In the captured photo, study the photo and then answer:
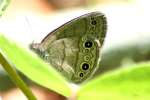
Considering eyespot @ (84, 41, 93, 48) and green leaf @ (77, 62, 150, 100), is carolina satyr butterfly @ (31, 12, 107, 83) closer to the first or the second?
eyespot @ (84, 41, 93, 48)

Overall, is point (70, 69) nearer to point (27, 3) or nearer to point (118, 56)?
point (118, 56)

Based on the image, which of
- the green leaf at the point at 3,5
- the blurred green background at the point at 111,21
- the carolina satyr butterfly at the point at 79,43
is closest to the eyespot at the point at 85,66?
the carolina satyr butterfly at the point at 79,43

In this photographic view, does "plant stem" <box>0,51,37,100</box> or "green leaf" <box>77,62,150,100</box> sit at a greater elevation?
"plant stem" <box>0,51,37,100</box>

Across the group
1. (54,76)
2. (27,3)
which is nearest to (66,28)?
(54,76)

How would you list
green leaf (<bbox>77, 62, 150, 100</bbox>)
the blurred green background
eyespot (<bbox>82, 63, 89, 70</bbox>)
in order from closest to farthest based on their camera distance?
green leaf (<bbox>77, 62, 150, 100</bbox>) < eyespot (<bbox>82, 63, 89, 70</bbox>) < the blurred green background

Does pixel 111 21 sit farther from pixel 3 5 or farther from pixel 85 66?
pixel 3 5

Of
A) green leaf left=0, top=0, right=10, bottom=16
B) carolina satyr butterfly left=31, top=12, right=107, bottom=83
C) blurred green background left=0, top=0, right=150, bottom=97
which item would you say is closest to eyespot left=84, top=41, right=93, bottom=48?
carolina satyr butterfly left=31, top=12, right=107, bottom=83
